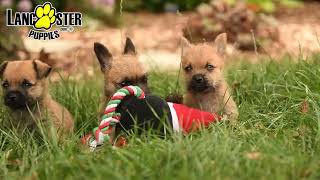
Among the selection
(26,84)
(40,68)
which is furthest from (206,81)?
(26,84)

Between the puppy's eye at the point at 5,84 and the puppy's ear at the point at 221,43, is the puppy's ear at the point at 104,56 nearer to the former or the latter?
the puppy's eye at the point at 5,84

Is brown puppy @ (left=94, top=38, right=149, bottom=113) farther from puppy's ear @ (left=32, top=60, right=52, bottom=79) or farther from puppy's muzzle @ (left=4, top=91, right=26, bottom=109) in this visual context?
puppy's muzzle @ (left=4, top=91, right=26, bottom=109)

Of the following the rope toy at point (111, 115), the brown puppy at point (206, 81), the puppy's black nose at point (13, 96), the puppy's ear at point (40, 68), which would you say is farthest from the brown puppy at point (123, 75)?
the puppy's black nose at point (13, 96)

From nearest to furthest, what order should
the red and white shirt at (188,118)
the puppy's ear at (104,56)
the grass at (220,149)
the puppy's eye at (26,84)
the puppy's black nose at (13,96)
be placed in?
1. the grass at (220,149)
2. the red and white shirt at (188,118)
3. the puppy's black nose at (13,96)
4. the puppy's eye at (26,84)
5. the puppy's ear at (104,56)

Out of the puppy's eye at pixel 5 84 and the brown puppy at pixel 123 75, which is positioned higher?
the brown puppy at pixel 123 75

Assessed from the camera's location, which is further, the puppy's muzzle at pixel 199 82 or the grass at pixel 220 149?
the puppy's muzzle at pixel 199 82

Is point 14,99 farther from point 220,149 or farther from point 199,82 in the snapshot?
point 220,149

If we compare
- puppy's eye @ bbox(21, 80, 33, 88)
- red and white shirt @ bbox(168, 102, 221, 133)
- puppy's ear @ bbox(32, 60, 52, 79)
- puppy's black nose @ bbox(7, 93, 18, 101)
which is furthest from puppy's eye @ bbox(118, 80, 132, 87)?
puppy's black nose @ bbox(7, 93, 18, 101)

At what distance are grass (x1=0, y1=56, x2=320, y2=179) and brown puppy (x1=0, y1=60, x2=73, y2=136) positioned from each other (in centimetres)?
24

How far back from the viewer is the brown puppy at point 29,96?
5379mm

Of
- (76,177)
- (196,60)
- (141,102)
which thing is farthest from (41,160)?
(196,60)

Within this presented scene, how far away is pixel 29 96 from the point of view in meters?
5.44

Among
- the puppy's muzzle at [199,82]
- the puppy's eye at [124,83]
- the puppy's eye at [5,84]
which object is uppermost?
the puppy's muzzle at [199,82]

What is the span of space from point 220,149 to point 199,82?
1252 mm
